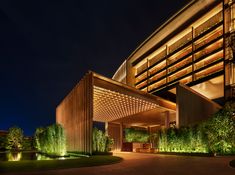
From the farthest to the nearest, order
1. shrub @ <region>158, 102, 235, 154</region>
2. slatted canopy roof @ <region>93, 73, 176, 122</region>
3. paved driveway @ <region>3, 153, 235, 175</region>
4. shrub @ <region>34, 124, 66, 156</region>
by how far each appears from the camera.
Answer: slatted canopy roof @ <region>93, 73, 176, 122</region>
shrub @ <region>34, 124, 66, 156</region>
shrub @ <region>158, 102, 235, 154</region>
paved driveway @ <region>3, 153, 235, 175</region>

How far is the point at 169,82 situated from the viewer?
4469 centimetres

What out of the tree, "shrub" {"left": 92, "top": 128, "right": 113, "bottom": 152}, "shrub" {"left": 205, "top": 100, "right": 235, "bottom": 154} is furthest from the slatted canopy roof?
the tree

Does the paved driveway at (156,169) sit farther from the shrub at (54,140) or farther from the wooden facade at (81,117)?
the shrub at (54,140)

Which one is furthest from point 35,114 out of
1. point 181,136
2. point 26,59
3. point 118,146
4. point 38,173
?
point 38,173

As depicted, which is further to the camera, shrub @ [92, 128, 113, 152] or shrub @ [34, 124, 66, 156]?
shrub @ [34, 124, 66, 156]

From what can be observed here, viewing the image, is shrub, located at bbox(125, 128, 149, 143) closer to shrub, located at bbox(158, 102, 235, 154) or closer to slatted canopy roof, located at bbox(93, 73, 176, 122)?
slatted canopy roof, located at bbox(93, 73, 176, 122)

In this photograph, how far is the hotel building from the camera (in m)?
19.8

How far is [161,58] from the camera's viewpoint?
48.1 metres

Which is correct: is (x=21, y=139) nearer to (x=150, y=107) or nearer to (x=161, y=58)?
(x=150, y=107)

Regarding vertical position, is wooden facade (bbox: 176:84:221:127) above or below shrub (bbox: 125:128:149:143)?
above

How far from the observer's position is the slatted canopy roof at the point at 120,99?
18.7m

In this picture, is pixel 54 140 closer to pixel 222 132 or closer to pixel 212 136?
pixel 212 136

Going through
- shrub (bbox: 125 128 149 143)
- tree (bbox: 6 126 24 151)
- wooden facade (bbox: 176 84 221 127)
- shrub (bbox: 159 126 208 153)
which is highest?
wooden facade (bbox: 176 84 221 127)

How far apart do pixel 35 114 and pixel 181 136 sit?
255 feet
